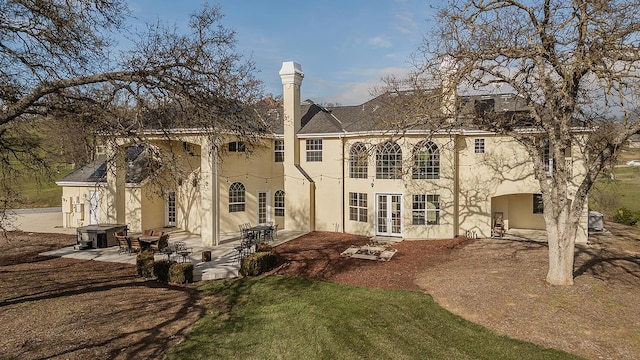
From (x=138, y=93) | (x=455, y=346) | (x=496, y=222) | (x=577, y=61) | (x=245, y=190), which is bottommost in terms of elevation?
(x=455, y=346)

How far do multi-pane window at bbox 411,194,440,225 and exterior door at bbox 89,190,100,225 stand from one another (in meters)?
17.6

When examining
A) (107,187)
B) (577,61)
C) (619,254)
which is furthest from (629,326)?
(107,187)

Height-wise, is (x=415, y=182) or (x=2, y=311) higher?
(x=415, y=182)

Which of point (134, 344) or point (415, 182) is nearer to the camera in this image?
point (134, 344)

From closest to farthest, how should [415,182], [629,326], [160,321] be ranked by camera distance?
[629,326], [160,321], [415,182]

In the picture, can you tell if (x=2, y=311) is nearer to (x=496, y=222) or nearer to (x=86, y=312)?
(x=86, y=312)

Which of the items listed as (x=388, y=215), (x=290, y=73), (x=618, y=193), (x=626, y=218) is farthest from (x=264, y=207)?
(x=618, y=193)

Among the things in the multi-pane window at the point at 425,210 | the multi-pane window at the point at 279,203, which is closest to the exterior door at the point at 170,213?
the multi-pane window at the point at 279,203

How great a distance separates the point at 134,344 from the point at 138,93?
5.50 metres

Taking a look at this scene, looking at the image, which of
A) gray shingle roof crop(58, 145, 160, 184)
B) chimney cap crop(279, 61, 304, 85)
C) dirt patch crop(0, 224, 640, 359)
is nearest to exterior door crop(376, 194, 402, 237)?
dirt patch crop(0, 224, 640, 359)

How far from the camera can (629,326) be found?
28.0 feet

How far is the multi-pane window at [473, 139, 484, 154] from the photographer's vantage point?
19.5 m

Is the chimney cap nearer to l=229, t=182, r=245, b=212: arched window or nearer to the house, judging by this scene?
the house

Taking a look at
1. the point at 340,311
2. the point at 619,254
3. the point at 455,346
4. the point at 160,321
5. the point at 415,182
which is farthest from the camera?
the point at 415,182
